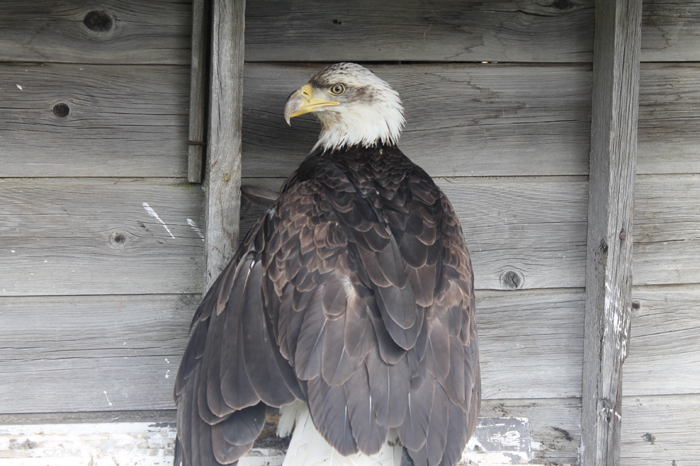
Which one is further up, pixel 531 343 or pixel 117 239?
pixel 117 239

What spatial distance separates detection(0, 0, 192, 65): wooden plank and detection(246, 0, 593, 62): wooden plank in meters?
0.30

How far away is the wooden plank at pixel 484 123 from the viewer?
7.43 feet

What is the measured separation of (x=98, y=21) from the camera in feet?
6.93

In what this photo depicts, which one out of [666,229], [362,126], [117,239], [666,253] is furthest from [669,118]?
[117,239]

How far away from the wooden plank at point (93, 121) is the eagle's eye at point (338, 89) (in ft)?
1.94

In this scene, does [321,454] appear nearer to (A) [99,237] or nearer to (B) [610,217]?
(A) [99,237]

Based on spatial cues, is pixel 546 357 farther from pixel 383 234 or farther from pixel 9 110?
pixel 9 110

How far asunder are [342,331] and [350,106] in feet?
3.03

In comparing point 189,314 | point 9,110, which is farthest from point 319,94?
point 9,110

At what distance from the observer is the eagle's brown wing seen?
1487mm

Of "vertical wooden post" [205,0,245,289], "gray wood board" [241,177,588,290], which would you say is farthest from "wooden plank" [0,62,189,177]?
"gray wood board" [241,177,588,290]

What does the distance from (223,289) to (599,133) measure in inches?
61.7

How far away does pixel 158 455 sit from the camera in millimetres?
1980

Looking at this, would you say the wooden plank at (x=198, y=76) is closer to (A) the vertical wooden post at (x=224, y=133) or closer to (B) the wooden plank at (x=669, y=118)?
(A) the vertical wooden post at (x=224, y=133)
